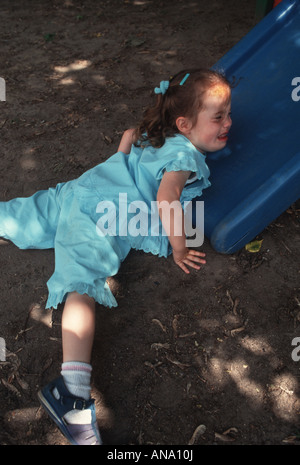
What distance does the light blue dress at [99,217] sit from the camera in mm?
2322

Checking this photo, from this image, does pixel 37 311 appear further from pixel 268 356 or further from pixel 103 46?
pixel 103 46

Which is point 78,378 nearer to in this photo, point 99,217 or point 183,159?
point 99,217

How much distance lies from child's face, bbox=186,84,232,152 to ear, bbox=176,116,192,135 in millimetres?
20

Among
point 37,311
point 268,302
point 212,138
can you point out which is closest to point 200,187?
point 212,138

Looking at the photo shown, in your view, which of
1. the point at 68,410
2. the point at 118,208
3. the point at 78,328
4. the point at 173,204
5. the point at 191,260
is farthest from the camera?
the point at 191,260

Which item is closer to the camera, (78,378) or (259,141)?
(78,378)

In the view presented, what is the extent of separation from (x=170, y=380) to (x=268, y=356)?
1.75 feet

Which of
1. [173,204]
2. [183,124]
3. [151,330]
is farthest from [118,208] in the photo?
[151,330]

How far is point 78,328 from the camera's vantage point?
7.09ft

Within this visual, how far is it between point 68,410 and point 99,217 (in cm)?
106

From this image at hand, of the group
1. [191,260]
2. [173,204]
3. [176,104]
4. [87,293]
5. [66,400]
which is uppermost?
[176,104]

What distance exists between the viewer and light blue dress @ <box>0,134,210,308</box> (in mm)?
2322

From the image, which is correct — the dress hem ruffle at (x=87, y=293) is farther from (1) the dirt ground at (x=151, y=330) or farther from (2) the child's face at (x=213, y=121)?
(2) the child's face at (x=213, y=121)

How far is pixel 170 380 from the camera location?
2.20m
